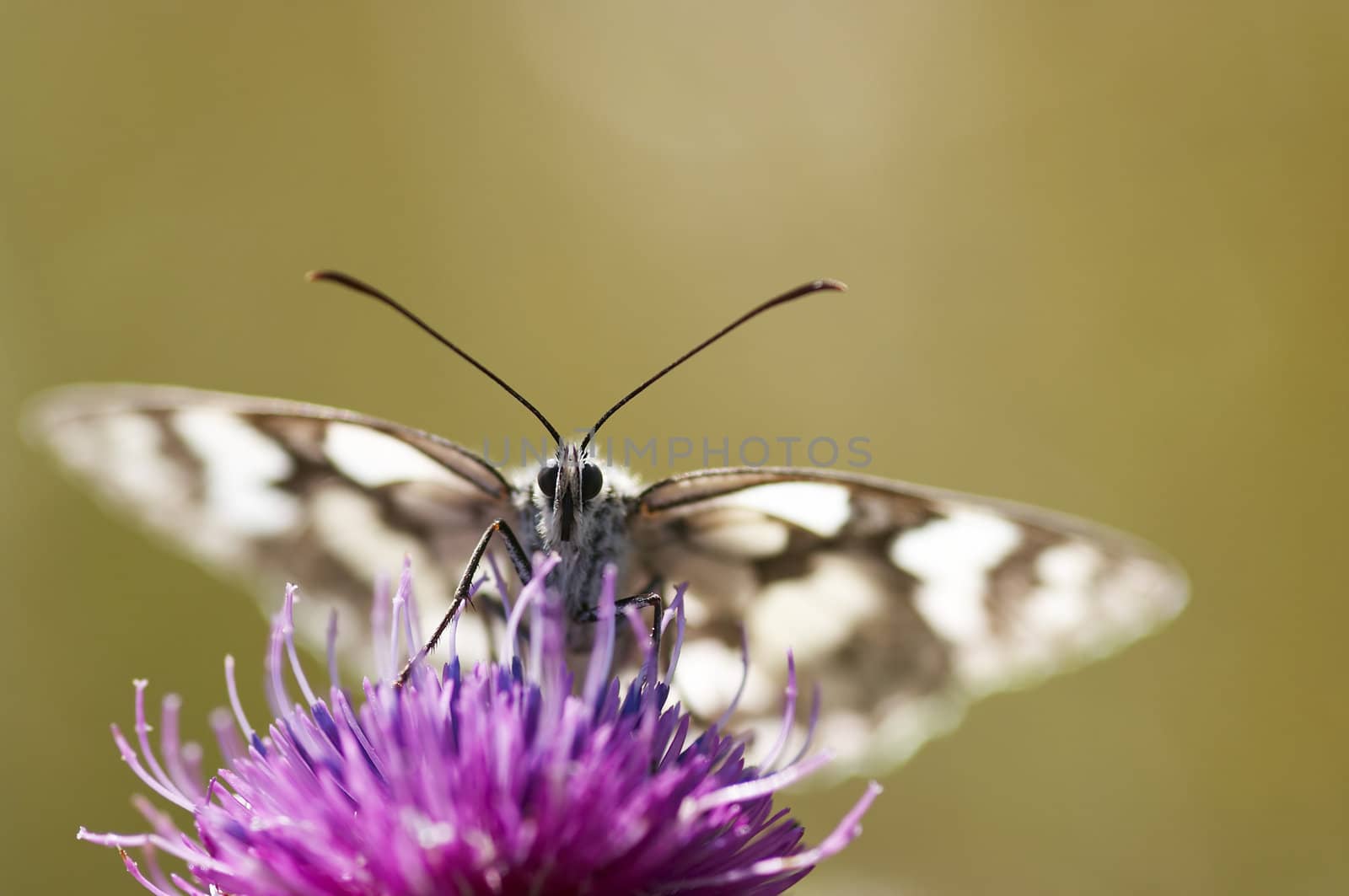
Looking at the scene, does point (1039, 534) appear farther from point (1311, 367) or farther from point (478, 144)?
point (478, 144)

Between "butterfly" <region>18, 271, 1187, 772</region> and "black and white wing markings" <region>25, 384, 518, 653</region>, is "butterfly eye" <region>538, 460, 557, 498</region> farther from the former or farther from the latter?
"black and white wing markings" <region>25, 384, 518, 653</region>

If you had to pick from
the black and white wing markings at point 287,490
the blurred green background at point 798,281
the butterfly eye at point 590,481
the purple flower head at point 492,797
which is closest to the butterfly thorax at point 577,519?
the butterfly eye at point 590,481

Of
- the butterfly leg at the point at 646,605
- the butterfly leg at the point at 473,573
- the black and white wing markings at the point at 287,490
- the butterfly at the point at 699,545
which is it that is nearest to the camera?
the butterfly leg at the point at 473,573

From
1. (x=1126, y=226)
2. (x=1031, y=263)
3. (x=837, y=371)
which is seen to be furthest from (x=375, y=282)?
(x=1126, y=226)

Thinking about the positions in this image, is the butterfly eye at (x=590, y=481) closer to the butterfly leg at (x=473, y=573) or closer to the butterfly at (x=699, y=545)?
the butterfly at (x=699, y=545)

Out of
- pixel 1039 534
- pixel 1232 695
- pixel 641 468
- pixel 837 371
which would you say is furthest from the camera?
pixel 837 371

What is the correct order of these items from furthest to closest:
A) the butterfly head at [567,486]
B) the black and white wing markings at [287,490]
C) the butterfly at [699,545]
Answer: the black and white wing markings at [287,490] < the butterfly at [699,545] < the butterfly head at [567,486]
